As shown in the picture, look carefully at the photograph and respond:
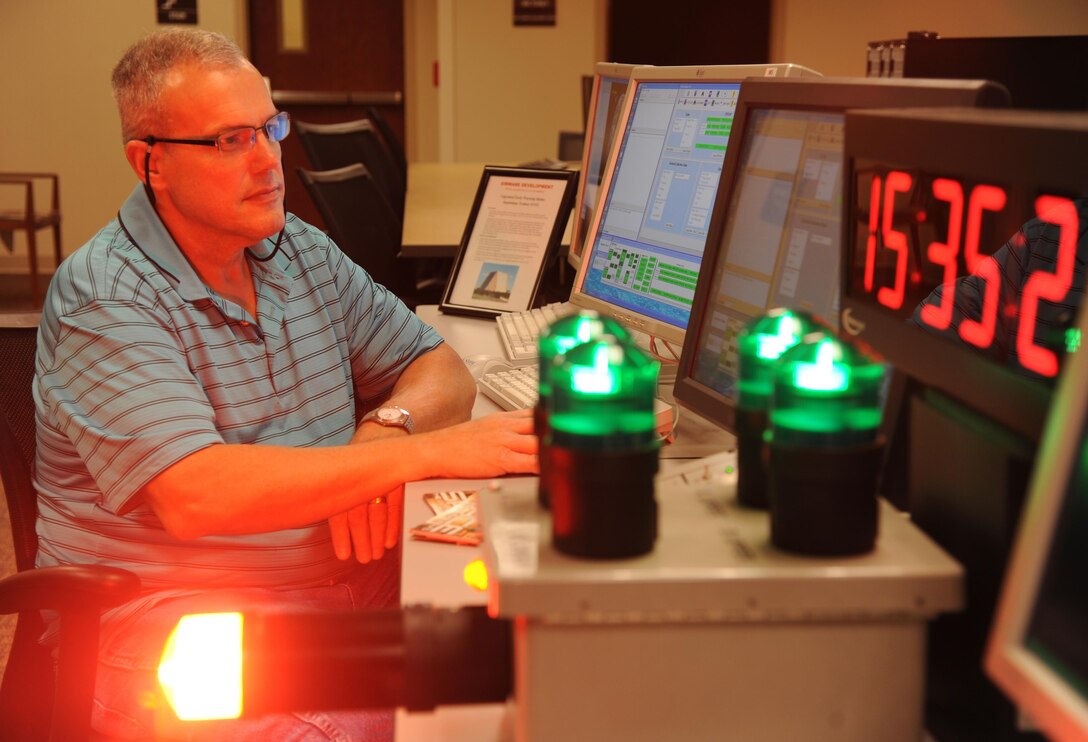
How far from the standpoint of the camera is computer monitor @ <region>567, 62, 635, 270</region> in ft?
7.71

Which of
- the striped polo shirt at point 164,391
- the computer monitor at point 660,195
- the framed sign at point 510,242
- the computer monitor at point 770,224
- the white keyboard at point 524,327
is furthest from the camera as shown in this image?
the framed sign at point 510,242

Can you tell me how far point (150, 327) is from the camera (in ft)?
4.82

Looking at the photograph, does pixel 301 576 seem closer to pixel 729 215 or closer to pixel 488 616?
pixel 729 215

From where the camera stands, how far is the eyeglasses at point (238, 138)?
162cm

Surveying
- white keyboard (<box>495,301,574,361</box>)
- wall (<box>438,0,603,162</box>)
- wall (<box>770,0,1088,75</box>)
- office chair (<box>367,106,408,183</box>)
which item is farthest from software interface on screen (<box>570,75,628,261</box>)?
wall (<box>438,0,603,162</box>)

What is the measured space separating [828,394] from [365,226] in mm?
2872

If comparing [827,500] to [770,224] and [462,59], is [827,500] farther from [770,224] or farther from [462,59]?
[462,59]

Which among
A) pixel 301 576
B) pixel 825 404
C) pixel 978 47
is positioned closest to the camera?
pixel 825 404

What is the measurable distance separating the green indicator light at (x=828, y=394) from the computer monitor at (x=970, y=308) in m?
0.07

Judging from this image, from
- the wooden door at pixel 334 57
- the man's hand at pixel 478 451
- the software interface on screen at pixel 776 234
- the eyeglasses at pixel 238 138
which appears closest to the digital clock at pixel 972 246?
the software interface on screen at pixel 776 234

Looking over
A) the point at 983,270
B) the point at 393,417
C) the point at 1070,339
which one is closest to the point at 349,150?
the point at 393,417

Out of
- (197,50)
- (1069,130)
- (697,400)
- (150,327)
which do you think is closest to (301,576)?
(150,327)

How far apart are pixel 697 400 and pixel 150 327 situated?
0.68 metres

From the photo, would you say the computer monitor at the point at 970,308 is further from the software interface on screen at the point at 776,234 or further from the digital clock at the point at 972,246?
the software interface on screen at the point at 776,234
